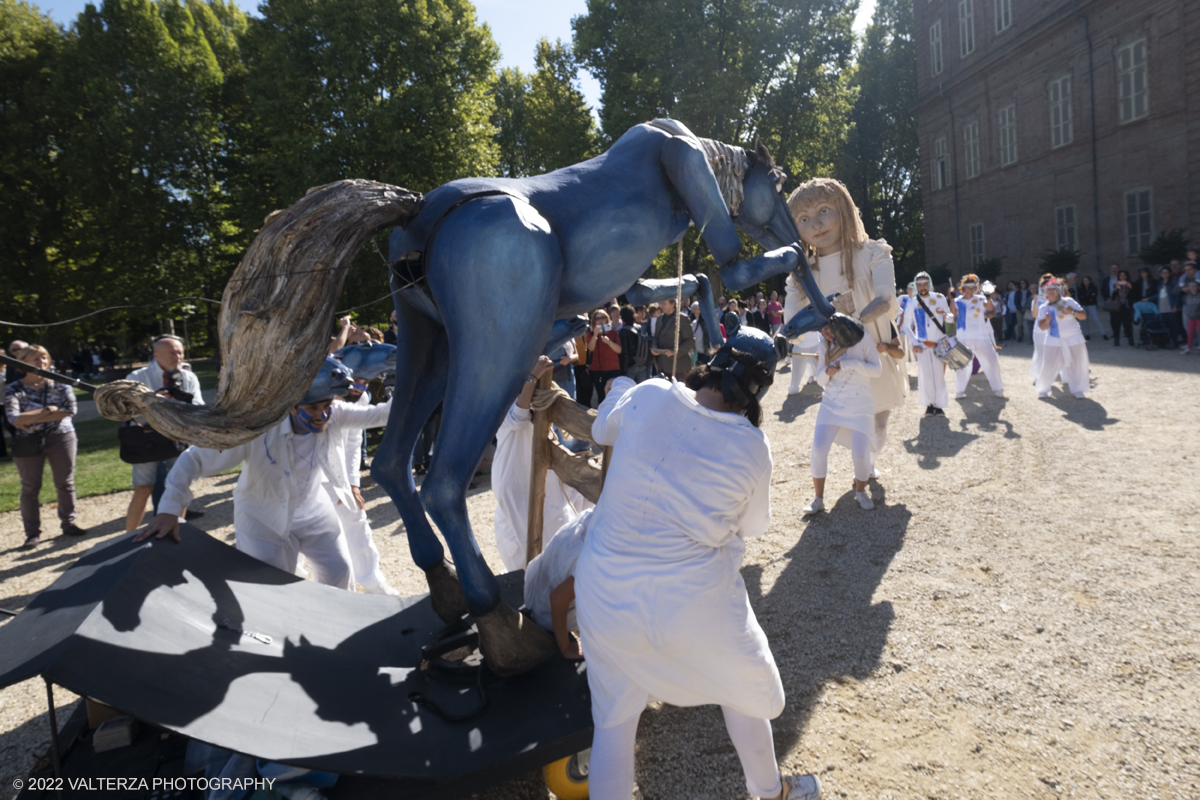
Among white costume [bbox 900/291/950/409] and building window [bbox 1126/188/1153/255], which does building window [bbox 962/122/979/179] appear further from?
white costume [bbox 900/291/950/409]

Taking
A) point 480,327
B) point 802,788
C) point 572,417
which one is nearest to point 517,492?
point 572,417

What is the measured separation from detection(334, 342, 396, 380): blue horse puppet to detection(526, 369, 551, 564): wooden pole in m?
0.73

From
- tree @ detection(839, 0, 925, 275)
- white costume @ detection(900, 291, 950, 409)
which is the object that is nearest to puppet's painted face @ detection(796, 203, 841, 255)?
white costume @ detection(900, 291, 950, 409)

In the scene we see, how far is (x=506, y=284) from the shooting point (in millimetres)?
2287

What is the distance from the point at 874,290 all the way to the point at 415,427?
12.2 ft

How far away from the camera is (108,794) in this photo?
2.23m

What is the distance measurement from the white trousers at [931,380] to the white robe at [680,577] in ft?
24.6

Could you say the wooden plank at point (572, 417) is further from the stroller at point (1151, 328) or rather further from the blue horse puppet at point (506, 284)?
the stroller at point (1151, 328)

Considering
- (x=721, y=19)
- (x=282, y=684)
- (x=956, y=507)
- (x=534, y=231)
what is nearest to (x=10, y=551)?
(x=282, y=684)

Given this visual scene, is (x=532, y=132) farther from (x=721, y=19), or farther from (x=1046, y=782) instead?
(x=1046, y=782)

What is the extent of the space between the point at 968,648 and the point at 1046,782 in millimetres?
889

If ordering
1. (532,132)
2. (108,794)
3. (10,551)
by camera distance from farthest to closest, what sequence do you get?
(532,132) < (10,551) < (108,794)

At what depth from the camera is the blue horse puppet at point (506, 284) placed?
2289mm

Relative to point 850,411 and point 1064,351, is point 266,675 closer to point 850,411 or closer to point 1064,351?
point 850,411
